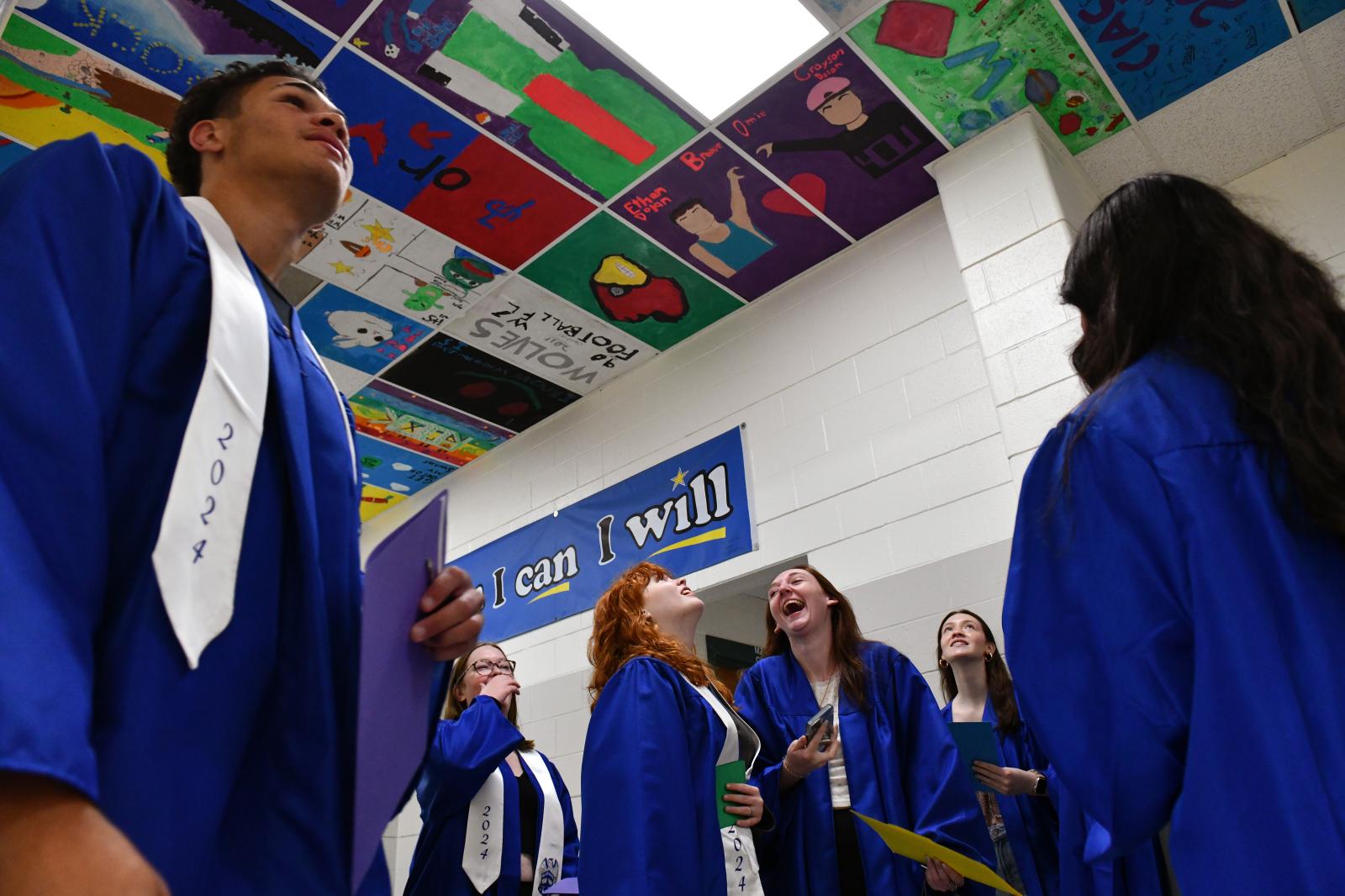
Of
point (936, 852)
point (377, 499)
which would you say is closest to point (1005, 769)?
point (936, 852)

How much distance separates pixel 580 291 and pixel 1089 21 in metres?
2.65

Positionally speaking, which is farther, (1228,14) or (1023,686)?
(1228,14)

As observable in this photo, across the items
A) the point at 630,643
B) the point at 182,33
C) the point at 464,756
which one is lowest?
the point at 464,756

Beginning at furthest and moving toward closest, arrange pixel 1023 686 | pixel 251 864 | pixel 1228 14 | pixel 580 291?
1. pixel 580 291
2. pixel 1228 14
3. pixel 1023 686
4. pixel 251 864

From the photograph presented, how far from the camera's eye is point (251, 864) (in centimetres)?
54

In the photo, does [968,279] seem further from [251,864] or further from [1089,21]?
[251,864]

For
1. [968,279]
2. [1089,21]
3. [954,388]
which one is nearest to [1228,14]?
[1089,21]

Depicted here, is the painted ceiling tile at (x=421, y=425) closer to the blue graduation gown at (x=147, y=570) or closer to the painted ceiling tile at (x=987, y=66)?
the painted ceiling tile at (x=987, y=66)

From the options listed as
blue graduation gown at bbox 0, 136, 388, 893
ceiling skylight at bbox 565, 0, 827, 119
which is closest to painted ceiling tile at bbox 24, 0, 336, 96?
ceiling skylight at bbox 565, 0, 827, 119

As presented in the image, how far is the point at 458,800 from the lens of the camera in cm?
290

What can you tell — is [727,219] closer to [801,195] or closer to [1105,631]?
[801,195]

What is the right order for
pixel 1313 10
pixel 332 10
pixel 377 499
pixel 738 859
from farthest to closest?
pixel 377 499, pixel 1313 10, pixel 332 10, pixel 738 859

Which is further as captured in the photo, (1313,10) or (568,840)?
(1313,10)

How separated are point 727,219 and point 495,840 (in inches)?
116
